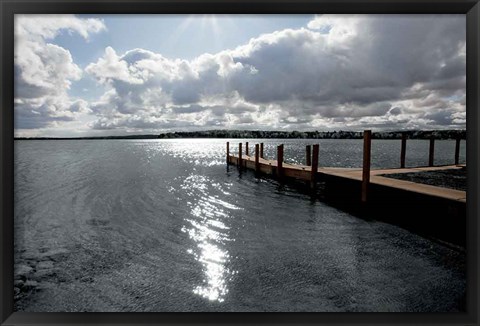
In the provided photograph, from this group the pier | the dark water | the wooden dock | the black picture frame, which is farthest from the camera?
the wooden dock

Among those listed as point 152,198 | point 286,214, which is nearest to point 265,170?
point 152,198

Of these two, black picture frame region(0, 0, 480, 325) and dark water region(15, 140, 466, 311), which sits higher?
black picture frame region(0, 0, 480, 325)

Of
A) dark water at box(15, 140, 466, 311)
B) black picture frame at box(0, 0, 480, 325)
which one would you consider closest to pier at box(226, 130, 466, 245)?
dark water at box(15, 140, 466, 311)

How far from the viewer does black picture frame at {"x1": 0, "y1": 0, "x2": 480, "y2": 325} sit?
3121 mm

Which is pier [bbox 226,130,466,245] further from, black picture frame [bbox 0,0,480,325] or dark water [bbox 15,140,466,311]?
black picture frame [bbox 0,0,480,325]

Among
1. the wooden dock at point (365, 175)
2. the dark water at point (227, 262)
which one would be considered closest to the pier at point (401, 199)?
the wooden dock at point (365, 175)

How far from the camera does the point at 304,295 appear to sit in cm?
486

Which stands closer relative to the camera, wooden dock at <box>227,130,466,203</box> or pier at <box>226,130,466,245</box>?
pier at <box>226,130,466,245</box>
